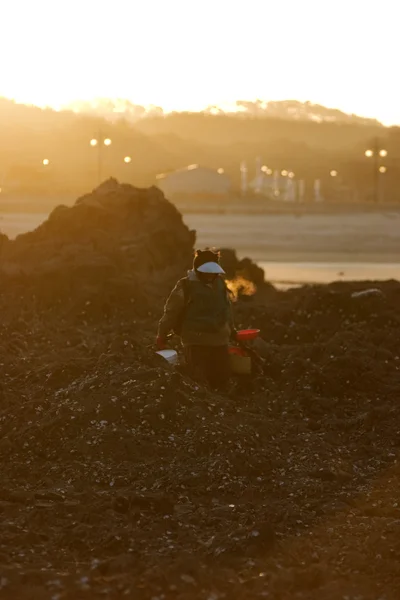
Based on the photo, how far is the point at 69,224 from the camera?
59.9 ft

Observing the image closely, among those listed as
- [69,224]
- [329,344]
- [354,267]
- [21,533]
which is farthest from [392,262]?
[21,533]

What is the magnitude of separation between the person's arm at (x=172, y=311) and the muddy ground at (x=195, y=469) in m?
0.36

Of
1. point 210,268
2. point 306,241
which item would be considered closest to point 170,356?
point 210,268

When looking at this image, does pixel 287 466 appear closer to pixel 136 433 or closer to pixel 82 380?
pixel 136 433

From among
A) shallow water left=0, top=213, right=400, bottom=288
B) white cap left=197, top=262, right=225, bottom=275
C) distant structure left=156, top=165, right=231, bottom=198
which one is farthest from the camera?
distant structure left=156, top=165, right=231, bottom=198

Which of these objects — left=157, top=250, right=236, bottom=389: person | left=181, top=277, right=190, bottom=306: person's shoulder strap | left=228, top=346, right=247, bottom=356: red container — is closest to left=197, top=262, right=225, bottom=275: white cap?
left=157, top=250, right=236, bottom=389: person

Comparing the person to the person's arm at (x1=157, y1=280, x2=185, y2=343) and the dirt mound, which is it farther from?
the dirt mound

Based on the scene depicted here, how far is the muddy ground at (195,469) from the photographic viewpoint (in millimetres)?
5980

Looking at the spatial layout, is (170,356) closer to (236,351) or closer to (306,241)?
(236,351)

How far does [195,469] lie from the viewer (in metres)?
7.97

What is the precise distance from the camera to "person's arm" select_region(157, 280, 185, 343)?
9617 mm

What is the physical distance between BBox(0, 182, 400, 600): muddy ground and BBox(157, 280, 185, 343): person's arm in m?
0.36

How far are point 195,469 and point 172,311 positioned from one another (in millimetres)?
1953

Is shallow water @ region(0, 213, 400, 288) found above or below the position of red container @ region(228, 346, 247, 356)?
below
